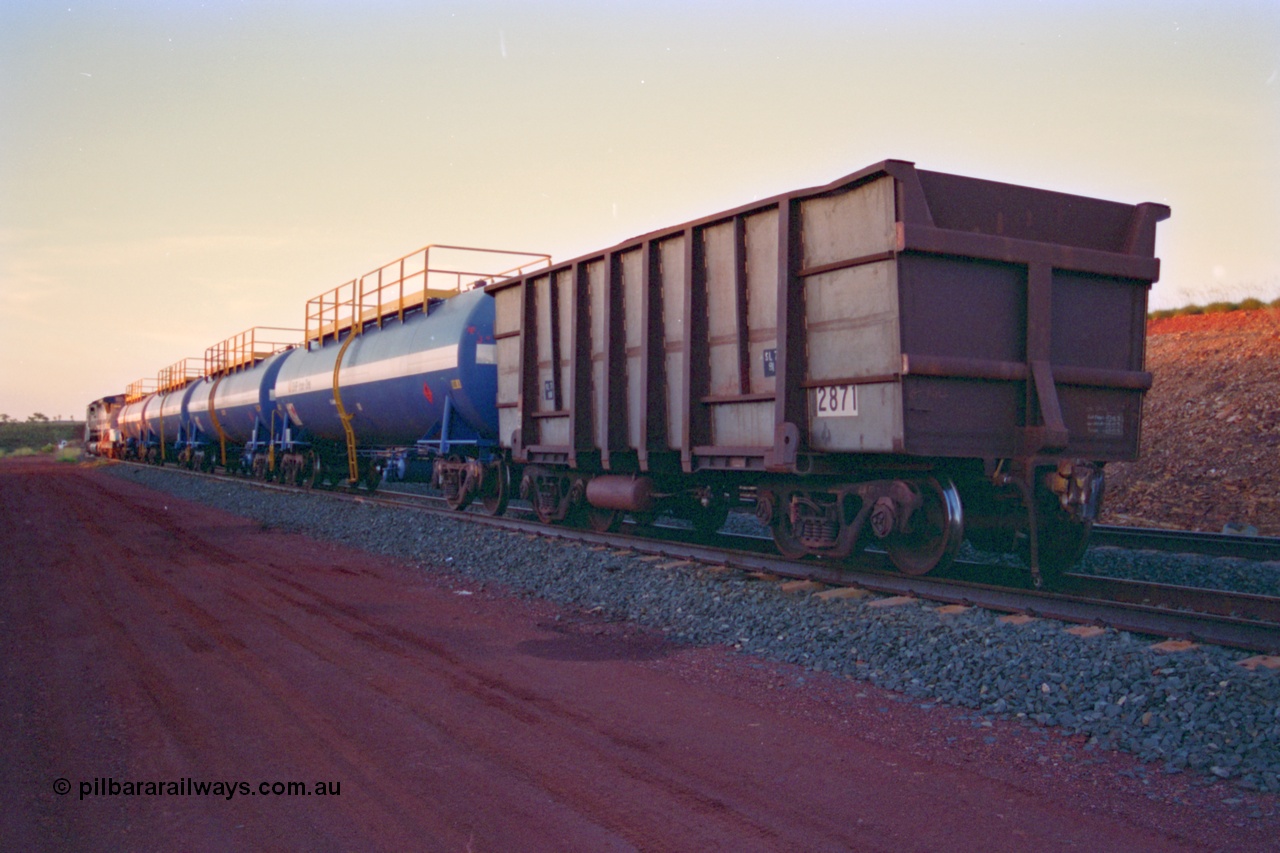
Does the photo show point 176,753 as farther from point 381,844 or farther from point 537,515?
point 537,515

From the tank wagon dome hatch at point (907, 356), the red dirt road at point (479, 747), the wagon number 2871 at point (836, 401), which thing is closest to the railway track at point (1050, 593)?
the tank wagon dome hatch at point (907, 356)

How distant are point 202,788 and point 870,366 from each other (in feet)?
17.7

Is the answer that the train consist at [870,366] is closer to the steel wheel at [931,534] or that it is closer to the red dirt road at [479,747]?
the steel wheel at [931,534]

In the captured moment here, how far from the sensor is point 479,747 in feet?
14.6

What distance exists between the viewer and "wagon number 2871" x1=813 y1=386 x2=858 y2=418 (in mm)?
7293

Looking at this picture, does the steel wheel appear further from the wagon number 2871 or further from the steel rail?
the steel rail

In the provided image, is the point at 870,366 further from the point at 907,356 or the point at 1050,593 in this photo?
the point at 1050,593

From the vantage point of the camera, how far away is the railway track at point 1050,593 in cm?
573

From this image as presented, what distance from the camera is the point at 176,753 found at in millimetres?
4348

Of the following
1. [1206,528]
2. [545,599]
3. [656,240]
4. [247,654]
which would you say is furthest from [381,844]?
[1206,528]

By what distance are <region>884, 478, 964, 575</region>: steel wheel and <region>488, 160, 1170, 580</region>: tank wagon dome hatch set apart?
19 mm

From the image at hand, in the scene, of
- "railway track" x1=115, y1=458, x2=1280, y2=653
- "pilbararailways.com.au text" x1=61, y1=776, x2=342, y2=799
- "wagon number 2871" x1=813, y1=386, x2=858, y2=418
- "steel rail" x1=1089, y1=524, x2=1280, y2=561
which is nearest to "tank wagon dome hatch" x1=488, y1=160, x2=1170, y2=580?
"wagon number 2871" x1=813, y1=386, x2=858, y2=418

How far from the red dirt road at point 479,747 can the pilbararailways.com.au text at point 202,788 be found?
40 mm

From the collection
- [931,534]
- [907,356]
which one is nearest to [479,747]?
[907,356]
